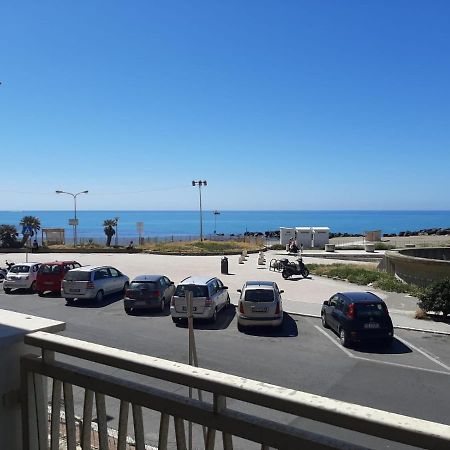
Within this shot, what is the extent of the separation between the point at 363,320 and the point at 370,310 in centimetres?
38

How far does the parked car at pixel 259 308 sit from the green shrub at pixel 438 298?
18.8 ft

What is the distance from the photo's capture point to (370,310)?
14188 millimetres

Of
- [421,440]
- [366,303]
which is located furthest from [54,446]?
[366,303]

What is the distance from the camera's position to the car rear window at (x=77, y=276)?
20.9 meters

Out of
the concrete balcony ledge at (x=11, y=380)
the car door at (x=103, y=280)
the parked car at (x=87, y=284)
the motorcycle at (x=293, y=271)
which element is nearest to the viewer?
the concrete balcony ledge at (x=11, y=380)

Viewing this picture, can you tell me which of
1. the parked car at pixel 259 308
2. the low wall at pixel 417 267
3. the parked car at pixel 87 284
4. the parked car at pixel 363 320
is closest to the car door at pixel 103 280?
the parked car at pixel 87 284

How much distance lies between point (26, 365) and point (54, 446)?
0.52 m

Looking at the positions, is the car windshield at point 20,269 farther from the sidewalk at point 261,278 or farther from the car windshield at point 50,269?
the sidewalk at point 261,278

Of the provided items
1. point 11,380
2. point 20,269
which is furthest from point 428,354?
point 20,269

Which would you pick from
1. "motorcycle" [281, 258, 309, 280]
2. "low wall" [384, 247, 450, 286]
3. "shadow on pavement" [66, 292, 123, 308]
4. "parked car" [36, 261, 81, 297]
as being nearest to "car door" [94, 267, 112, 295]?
"shadow on pavement" [66, 292, 123, 308]

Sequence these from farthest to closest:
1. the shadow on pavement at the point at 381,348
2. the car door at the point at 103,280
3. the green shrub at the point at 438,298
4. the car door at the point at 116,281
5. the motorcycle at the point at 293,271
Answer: the motorcycle at the point at 293,271, the car door at the point at 116,281, the car door at the point at 103,280, the green shrub at the point at 438,298, the shadow on pavement at the point at 381,348

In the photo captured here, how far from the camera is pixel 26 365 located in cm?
287

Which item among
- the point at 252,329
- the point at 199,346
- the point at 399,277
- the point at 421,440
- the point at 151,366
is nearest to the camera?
the point at 421,440

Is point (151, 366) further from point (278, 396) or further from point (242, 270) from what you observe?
point (242, 270)
